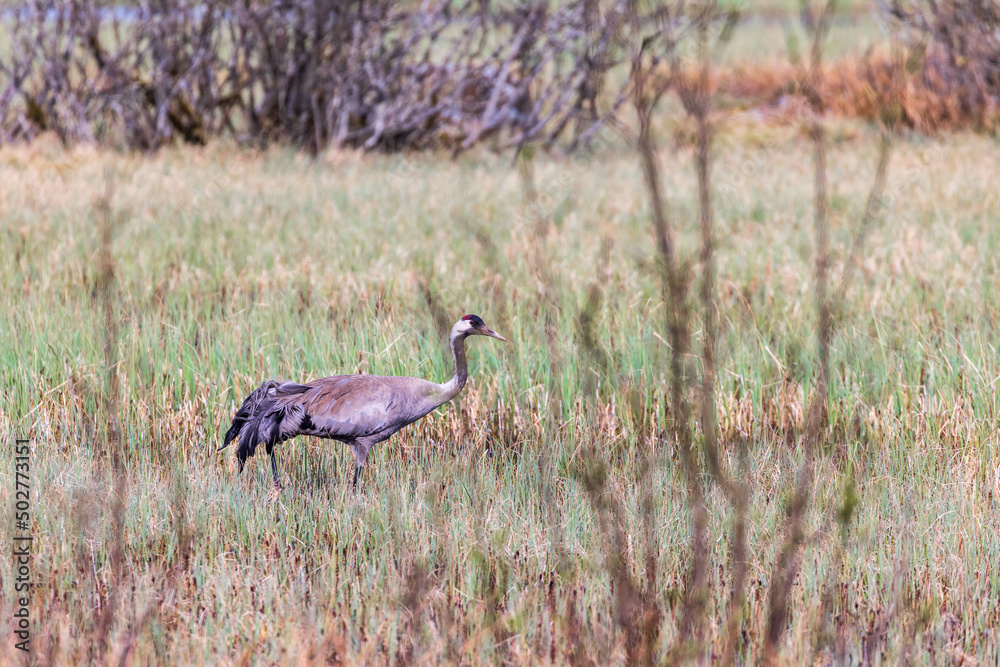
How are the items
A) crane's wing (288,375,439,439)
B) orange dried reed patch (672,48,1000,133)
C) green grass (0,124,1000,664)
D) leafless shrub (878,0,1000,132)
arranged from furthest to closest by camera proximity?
orange dried reed patch (672,48,1000,133) → leafless shrub (878,0,1000,132) → crane's wing (288,375,439,439) → green grass (0,124,1000,664)

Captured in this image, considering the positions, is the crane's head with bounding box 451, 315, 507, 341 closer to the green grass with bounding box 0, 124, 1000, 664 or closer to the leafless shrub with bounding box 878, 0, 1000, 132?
the green grass with bounding box 0, 124, 1000, 664

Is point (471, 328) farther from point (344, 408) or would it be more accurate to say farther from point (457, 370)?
point (344, 408)

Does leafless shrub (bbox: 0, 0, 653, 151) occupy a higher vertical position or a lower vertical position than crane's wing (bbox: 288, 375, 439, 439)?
higher

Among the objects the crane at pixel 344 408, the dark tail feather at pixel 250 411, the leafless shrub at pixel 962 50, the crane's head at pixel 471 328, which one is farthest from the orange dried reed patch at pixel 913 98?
the dark tail feather at pixel 250 411

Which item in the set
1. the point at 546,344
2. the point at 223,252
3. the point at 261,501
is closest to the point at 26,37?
the point at 223,252

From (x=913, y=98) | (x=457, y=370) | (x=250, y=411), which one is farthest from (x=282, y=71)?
(x=457, y=370)

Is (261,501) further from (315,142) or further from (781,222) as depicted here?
(315,142)

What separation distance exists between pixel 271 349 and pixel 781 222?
180 inches

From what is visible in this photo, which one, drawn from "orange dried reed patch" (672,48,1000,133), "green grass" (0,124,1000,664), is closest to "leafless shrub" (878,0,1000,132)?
"orange dried reed patch" (672,48,1000,133)

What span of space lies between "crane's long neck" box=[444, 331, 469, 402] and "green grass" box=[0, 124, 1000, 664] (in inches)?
4.7

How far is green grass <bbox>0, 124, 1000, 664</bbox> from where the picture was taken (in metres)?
2.54

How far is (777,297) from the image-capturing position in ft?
17.6

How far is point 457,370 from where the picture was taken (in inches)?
127

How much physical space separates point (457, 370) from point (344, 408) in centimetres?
35
